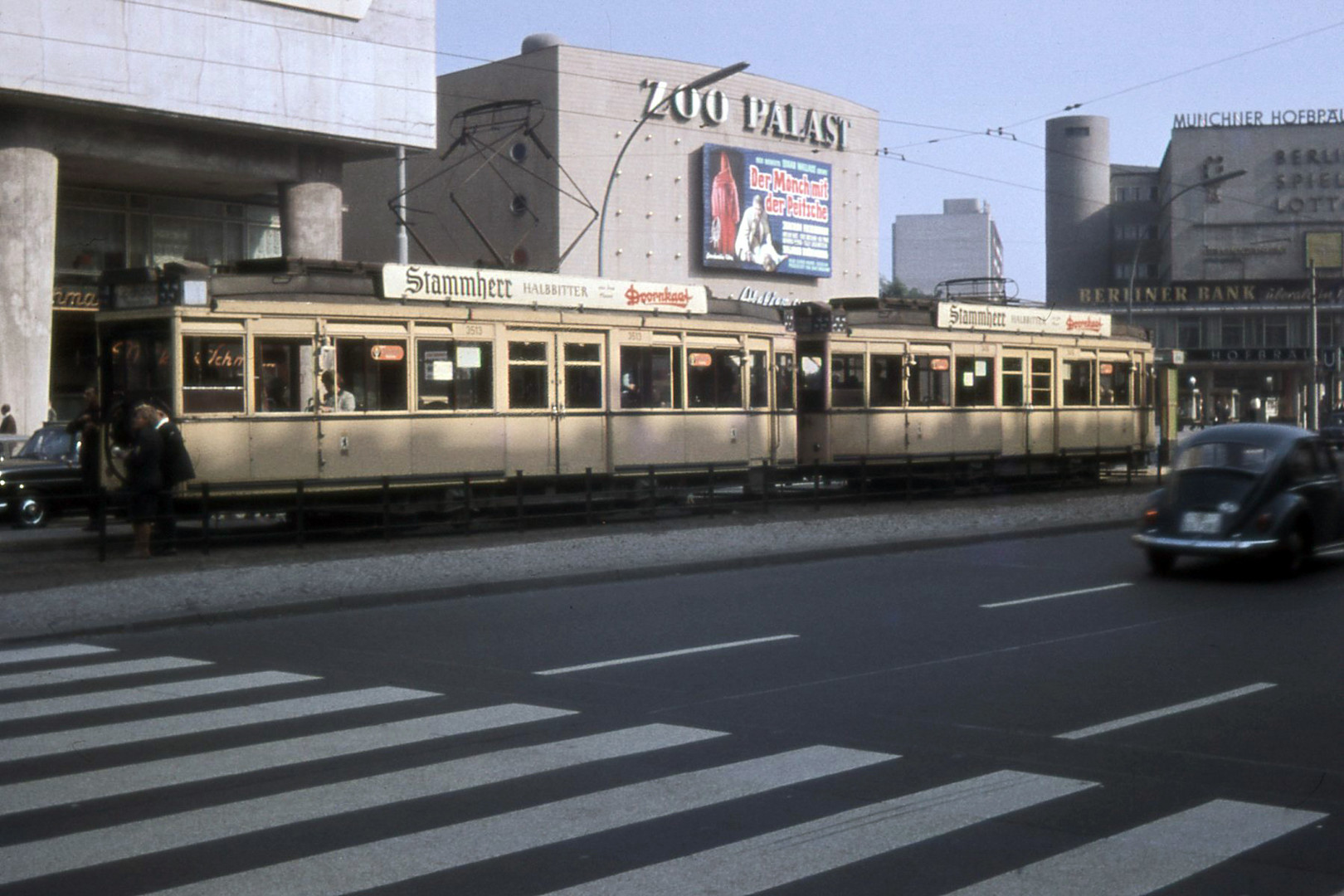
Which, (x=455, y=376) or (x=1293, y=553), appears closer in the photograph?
(x=1293, y=553)

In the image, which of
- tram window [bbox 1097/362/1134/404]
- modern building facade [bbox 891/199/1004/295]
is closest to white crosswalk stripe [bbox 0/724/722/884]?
tram window [bbox 1097/362/1134/404]

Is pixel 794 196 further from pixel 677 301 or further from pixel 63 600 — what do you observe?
pixel 63 600

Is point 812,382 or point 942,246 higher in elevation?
point 942,246

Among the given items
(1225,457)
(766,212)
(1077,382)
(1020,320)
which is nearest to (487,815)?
(1225,457)

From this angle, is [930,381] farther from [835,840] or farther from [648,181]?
[648,181]

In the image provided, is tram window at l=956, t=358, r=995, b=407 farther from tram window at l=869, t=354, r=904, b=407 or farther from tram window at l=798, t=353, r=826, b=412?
tram window at l=798, t=353, r=826, b=412

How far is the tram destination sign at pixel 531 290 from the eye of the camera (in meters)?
21.2

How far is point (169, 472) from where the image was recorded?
1781cm

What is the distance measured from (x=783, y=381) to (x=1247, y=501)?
13.1 m

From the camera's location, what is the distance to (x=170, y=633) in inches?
484

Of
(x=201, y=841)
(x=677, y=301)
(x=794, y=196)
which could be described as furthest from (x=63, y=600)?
(x=794, y=196)

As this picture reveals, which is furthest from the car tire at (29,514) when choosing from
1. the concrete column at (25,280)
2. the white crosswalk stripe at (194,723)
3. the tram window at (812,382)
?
the white crosswalk stripe at (194,723)

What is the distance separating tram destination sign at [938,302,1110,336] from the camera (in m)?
30.5

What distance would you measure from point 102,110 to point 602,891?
109 ft
